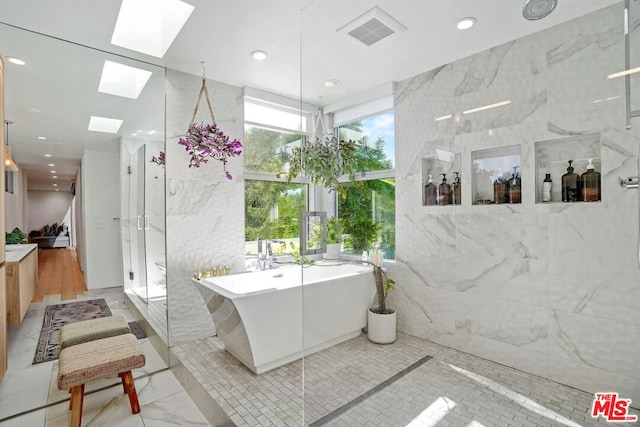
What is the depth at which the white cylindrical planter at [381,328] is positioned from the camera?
2277mm

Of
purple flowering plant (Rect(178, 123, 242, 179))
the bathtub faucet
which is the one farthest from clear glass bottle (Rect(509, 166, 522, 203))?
purple flowering plant (Rect(178, 123, 242, 179))

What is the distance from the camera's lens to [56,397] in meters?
2.24

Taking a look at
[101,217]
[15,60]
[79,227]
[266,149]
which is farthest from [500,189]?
[15,60]

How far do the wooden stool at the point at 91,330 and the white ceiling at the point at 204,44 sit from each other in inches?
41.7

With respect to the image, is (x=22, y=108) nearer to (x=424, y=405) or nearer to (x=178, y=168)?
(x=178, y=168)

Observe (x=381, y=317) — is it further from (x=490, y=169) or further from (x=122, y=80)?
(x=122, y=80)

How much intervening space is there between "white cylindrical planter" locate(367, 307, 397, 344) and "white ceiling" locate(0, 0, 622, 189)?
1579mm

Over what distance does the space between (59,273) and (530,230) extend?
3.10 m

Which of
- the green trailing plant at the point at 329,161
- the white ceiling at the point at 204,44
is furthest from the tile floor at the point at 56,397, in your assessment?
the green trailing plant at the point at 329,161

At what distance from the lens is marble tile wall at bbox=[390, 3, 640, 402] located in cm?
152

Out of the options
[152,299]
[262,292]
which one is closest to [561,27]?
[262,292]

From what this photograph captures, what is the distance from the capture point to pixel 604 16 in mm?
1460

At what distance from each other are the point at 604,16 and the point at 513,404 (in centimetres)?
202

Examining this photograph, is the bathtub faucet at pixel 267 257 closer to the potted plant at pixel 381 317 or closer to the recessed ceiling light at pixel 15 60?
the potted plant at pixel 381 317
